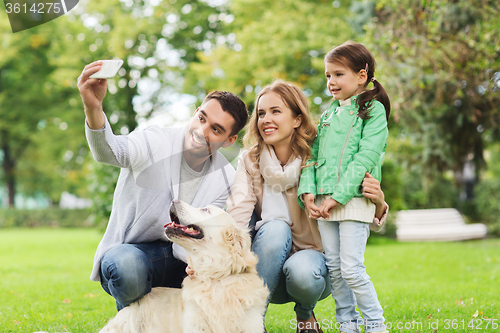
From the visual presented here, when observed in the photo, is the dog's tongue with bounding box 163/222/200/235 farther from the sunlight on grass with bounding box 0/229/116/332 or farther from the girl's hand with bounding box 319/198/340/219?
the sunlight on grass with bounding box 0/229/116/332

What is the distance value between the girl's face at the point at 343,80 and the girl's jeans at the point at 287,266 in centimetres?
105

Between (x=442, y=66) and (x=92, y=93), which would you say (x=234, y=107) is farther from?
(x=442, y=66)

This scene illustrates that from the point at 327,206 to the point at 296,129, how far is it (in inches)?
29.3

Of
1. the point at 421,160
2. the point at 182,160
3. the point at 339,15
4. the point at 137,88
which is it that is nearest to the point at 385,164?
the point at 421,160

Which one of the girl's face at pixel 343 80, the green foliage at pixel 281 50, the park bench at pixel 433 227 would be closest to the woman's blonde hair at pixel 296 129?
the girl's face at pixel 343 80

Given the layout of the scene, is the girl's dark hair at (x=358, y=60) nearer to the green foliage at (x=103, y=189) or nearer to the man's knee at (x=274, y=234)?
the man's knee at (x=274, y=234)

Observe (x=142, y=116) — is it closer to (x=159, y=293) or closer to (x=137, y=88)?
(x=137, y=88)

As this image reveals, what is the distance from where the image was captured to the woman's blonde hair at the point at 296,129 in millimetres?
3096

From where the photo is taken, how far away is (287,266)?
9.39 ft

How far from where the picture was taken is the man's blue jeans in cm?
270

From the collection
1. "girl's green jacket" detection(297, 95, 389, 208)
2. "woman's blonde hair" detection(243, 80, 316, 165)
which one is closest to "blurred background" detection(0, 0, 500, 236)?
"woman's blonde hair" detection(243, 80, 316, 165)

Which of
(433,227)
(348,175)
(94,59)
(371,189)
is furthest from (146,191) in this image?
(94,59)

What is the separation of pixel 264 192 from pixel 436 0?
196 inches

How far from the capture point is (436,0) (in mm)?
6273
